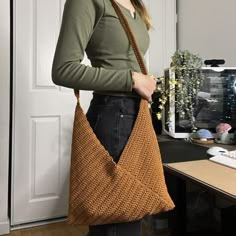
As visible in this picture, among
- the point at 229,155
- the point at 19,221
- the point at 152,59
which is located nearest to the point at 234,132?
the point at 229,155

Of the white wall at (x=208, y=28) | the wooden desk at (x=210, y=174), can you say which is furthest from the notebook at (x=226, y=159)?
the white wall at (x=208, y=28)

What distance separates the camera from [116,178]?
72cm

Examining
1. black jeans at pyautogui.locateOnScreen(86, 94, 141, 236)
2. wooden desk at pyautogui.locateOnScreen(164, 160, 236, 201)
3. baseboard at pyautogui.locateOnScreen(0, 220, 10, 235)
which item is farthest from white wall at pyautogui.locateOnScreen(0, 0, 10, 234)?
black jeans at pyautogui.locateOnScreen(86, 94, 141, 236)

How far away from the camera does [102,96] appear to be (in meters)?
0.78

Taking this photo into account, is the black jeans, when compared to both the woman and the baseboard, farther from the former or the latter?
the baseboard

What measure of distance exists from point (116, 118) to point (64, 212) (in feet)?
5.32

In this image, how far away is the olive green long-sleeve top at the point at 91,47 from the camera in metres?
0.72

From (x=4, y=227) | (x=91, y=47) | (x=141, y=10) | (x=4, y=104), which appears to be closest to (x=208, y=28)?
(x=141, y=10)

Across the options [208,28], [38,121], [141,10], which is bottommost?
[38,121]

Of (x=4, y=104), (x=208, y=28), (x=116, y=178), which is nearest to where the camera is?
(x=116, y=178)

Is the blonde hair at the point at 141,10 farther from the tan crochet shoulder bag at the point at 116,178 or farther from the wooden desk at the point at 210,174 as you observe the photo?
the wooden desk at the point at 210,174

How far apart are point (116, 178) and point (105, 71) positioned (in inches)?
10.4

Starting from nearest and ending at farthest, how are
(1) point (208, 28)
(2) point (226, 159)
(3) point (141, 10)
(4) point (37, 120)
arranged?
1. (3) point (141, 10)
2. (2) point (226, 159)
3. (4) point (37, 120)
4. (1) point (208, 28)

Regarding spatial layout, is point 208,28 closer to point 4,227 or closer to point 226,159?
point 226,159
